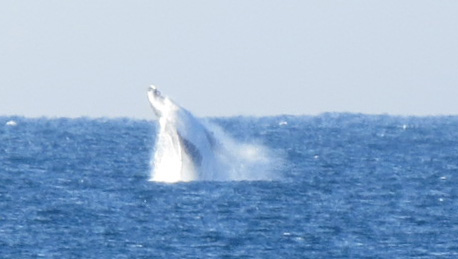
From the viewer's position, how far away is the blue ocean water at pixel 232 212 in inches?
1561

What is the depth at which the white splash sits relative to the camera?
165 ft

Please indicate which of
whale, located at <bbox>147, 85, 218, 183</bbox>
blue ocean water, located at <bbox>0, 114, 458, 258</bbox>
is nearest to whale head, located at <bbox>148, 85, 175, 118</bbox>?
whale, located at <bbox>147, 85, 218, 183</bbox>

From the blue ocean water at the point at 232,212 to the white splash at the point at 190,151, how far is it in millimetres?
508

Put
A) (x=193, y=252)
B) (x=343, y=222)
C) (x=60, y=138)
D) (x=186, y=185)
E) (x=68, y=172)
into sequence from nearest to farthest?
(x=193, y=252), (x=343, y=222), (x=186, y=185), (x=68, y=172), (x=60, y=138)

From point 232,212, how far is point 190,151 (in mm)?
4345

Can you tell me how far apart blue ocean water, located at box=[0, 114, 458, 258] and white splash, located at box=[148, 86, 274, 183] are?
0.51m

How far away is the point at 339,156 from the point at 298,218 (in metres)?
32.3

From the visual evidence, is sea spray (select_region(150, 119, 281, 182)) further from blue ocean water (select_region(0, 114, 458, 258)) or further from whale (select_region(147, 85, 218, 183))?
blue ocean water (select_region(0, 114, 458, 258))

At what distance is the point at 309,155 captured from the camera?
79.9 metres

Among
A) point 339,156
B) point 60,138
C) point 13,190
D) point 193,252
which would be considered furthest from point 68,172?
point 60,138

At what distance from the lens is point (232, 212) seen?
154 feet

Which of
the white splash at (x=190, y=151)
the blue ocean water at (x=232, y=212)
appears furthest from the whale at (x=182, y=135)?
the blue ocean water at (x=232, y=212)

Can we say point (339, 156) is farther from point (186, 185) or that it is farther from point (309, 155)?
point (186, 185)

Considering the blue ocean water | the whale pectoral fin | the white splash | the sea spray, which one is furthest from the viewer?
the sea spray
